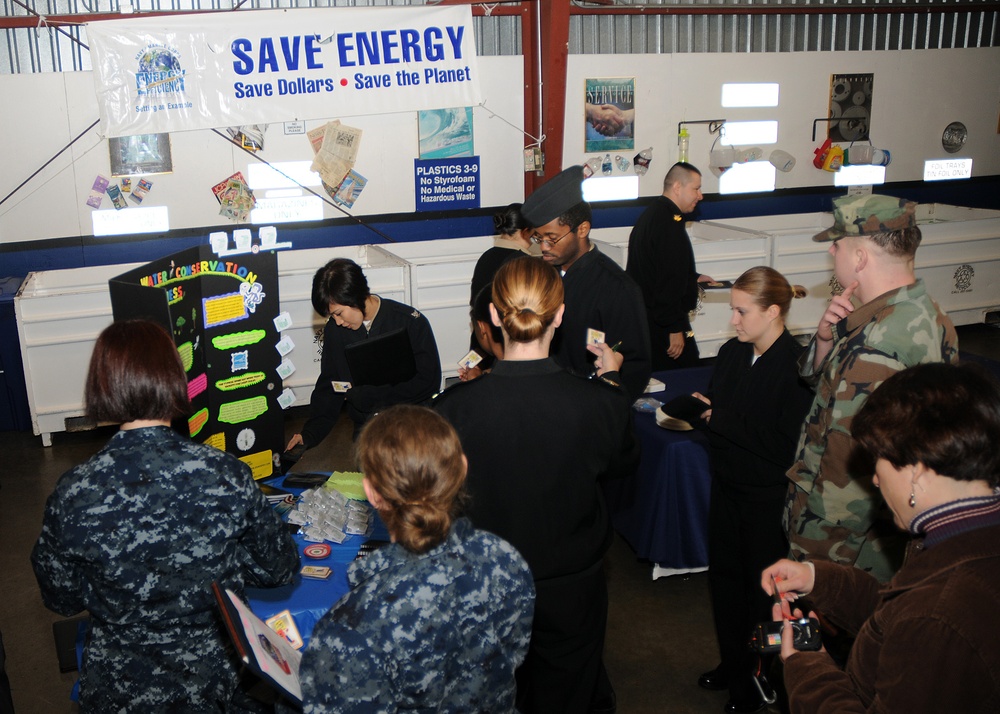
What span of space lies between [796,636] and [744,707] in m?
1.61

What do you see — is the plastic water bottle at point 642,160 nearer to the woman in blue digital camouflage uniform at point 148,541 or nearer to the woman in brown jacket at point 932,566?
the woman in blue digital camouflage uniform at point 148,541

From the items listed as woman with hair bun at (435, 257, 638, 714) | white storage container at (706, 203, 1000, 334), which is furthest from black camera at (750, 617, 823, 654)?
white storage container at (706, 203, 1000, 334)

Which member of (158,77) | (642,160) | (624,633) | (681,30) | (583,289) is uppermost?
(681,30)

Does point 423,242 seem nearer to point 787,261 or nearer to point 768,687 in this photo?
point 787,261

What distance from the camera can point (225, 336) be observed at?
3.41 metres

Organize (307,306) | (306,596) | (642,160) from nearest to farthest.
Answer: (306,596), (307,306), (642,160)

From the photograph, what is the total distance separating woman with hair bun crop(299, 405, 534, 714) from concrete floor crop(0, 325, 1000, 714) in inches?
71.9

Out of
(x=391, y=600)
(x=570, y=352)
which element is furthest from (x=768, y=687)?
(x=570, y=352)

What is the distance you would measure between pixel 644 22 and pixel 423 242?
9.72ft

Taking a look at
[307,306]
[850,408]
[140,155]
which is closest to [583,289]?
[850,408]

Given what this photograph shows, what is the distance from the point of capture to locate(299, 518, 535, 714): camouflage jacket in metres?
1.47

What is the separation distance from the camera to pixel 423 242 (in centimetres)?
743

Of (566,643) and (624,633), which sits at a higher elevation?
(566,643)

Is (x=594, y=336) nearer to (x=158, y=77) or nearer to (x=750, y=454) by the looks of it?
(x=750, y=454)
